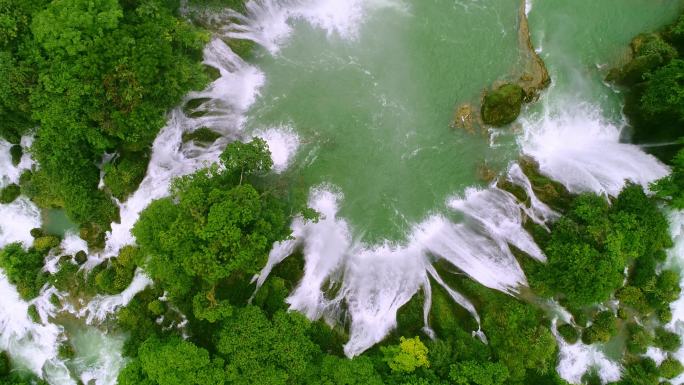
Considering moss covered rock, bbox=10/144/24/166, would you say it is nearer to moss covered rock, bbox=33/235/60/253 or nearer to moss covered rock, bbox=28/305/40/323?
moss covered rock, bbox=33/235/60/253

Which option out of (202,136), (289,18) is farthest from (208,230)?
(289,18)

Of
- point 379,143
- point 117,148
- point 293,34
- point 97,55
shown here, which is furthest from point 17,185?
point 379,143

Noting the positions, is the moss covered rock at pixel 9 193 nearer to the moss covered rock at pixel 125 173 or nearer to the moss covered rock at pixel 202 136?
the moss covered rock at pixel 125 173

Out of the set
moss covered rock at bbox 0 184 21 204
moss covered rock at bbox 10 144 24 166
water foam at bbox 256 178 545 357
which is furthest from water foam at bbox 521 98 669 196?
moss covered rock at bbox 0 184 21 204

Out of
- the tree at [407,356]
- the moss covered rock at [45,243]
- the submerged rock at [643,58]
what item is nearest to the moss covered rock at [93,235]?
the moss covered rock at [45,243]

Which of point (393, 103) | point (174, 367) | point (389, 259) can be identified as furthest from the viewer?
point (393, 103)

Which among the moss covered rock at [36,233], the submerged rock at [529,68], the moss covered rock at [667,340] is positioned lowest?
the moss covered rock at [36,233]

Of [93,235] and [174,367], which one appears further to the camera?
[93,235]

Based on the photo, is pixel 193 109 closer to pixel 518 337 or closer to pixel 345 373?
pixel 345 373
